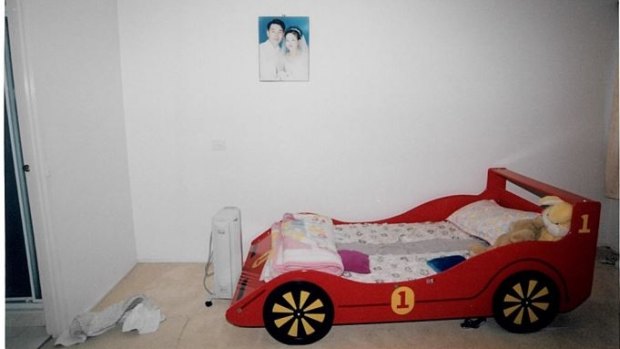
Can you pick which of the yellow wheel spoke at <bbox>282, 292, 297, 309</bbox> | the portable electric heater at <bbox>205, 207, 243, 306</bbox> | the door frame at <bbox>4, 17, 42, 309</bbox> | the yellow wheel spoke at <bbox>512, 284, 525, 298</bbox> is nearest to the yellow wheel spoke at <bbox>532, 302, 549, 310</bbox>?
the yellow wheel spoke at <bbox>512, 284, 525, 298</bbox>

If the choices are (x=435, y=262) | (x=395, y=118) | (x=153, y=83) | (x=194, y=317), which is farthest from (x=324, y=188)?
(x=153, y=83)

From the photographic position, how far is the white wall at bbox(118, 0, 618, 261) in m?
3.08

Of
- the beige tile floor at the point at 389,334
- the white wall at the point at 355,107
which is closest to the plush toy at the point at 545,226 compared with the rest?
the beige tile floor at the point at 389,334

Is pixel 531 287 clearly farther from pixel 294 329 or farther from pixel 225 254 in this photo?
pixel 225 254

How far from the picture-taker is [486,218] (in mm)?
2752

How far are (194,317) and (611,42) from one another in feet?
12.5

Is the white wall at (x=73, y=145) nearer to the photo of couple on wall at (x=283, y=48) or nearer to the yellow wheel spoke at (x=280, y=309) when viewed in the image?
the photo of couple on wall at (x=283, y=48)

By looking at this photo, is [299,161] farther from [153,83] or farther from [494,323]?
[494,323]

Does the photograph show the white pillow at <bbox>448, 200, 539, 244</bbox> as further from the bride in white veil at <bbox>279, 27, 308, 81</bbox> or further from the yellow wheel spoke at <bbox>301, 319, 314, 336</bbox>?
the bride in white veil at <bbox>279, 27, 308, 81</bbox>

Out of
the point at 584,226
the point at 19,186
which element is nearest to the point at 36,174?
the point at 19,186

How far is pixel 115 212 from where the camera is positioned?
3.03 m

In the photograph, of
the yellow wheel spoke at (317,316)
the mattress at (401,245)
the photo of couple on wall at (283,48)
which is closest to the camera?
the yellow wheel spoke at (317,316)

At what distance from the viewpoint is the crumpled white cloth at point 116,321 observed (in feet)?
7.45

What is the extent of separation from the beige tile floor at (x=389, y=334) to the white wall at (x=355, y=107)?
0.97m
